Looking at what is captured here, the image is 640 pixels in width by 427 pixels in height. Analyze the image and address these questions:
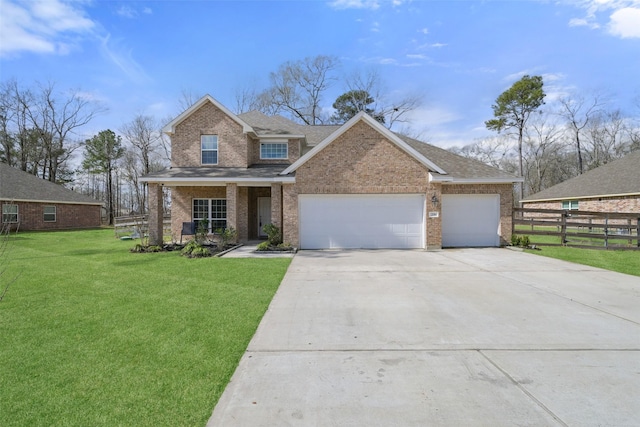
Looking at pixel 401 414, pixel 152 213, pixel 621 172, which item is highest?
pixel 621 172

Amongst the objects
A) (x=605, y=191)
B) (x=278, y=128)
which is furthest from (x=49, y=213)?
(x=605, y=191)

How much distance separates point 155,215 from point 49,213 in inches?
725

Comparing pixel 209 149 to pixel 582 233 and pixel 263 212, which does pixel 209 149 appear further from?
pixel 582 233

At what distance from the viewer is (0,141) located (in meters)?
35.5

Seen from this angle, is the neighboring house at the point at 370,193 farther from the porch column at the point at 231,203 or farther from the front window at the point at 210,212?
the front window at the point at 210,212

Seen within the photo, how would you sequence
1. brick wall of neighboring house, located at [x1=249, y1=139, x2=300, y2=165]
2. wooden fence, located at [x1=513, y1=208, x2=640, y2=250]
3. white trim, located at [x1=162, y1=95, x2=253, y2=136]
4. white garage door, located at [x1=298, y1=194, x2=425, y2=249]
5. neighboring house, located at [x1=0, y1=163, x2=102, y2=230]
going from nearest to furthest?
wooden fence, located at [x1=513, y1=208, x2=640, y2=250] → white garage door, located at [x1=298, y1=194, x2=425, y2=249] → white trim, located at [x1=162, y1=95, x2=253, y2=136] → brick wall of neighboring house, located at [x1=249, y1=139, x2=300, y2=165] → neighboring house, located at [x1=0, y1=163, x2=102, y2=230]

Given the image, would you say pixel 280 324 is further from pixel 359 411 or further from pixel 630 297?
pixel 630 297

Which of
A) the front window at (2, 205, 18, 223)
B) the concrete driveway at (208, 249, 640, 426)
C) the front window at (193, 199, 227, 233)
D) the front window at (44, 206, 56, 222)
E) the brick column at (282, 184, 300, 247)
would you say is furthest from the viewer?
the front window at (44, 206, 56, 222)

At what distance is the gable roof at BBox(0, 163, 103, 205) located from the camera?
78.2 feet

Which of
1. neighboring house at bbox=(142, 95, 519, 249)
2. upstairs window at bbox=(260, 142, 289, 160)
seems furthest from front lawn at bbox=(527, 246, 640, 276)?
upstairs window at bbox=(260, 142, 289, 160)

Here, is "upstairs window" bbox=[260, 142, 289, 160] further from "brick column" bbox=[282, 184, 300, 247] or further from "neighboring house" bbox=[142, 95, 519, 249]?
"brick column" bbox=[282, 184, 300, 247]

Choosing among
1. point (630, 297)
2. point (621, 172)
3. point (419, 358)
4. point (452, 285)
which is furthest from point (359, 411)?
point (621, 172)

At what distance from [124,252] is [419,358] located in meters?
12.8

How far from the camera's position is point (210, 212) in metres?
16.7
